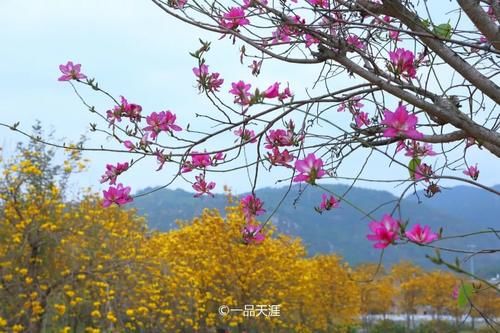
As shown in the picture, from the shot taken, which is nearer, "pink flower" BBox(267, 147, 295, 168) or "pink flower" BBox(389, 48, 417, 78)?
"pink flower" BBox(389, 48, 417, 78)

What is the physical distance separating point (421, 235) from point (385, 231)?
7cm

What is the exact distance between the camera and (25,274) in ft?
19.8

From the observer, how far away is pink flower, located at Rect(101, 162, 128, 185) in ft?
5.47

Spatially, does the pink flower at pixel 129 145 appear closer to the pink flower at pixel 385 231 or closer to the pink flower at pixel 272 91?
the pink flower at pixel 272 91

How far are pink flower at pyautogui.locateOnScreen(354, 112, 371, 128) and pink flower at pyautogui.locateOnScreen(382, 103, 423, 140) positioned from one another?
0.76 metres

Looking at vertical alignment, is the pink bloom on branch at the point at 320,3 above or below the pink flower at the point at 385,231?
above

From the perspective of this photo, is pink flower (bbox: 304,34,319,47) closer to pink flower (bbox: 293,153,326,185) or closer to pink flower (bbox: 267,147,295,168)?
pink flower (bbox: 267,147,295,168)

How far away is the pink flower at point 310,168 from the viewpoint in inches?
47.8

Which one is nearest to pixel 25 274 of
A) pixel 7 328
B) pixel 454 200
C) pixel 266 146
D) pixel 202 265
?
pixel 7 328

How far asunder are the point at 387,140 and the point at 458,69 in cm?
31

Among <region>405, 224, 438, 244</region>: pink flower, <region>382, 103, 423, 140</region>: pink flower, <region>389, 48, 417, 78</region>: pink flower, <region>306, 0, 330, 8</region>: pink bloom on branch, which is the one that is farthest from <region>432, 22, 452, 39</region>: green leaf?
<region>405, 224, 438, 244</region>: pink flower

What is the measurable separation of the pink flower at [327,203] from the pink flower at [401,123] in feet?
1.58

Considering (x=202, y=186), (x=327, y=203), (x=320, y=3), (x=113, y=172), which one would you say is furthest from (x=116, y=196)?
(x=320, y=3)

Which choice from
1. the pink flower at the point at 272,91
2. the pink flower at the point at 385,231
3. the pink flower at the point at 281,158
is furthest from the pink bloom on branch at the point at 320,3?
the pink flower at the point at 385,231
